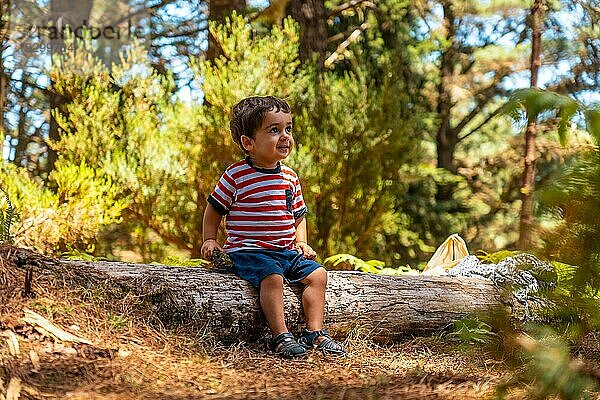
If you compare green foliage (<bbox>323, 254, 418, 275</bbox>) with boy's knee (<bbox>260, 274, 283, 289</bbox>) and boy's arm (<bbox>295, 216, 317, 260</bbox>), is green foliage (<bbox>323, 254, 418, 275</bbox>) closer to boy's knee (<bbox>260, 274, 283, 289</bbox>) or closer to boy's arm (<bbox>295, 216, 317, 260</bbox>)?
boy's arm (<bbox>295, 216, 317, 260</bbox>)

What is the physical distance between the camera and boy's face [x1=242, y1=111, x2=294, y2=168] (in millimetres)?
3479

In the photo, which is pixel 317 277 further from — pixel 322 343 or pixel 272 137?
pixel 272 137

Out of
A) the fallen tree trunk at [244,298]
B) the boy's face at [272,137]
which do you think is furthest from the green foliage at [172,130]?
the fallen tree trunk at [244,298]

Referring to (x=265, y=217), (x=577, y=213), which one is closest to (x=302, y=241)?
(x=265, y=217)

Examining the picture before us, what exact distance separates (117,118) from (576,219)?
19.9 feet

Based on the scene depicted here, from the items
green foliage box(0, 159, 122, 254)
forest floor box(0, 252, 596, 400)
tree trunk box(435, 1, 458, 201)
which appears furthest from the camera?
tree trunk box(435, 1, 458, 201)

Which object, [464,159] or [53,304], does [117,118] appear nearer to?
[53,304]

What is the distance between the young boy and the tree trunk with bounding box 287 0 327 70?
4462 mm

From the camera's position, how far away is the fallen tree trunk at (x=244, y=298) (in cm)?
322

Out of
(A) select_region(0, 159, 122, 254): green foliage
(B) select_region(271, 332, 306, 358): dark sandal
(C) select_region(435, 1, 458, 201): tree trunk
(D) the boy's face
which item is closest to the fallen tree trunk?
(B) select_region(271, 332, 306, 358): dark sandal

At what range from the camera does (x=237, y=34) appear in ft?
21.2

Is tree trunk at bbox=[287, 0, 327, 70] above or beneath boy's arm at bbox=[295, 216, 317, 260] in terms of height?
above

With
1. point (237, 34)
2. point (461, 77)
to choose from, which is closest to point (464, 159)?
point (461, 77)

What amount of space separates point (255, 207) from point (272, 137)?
1.20ft
